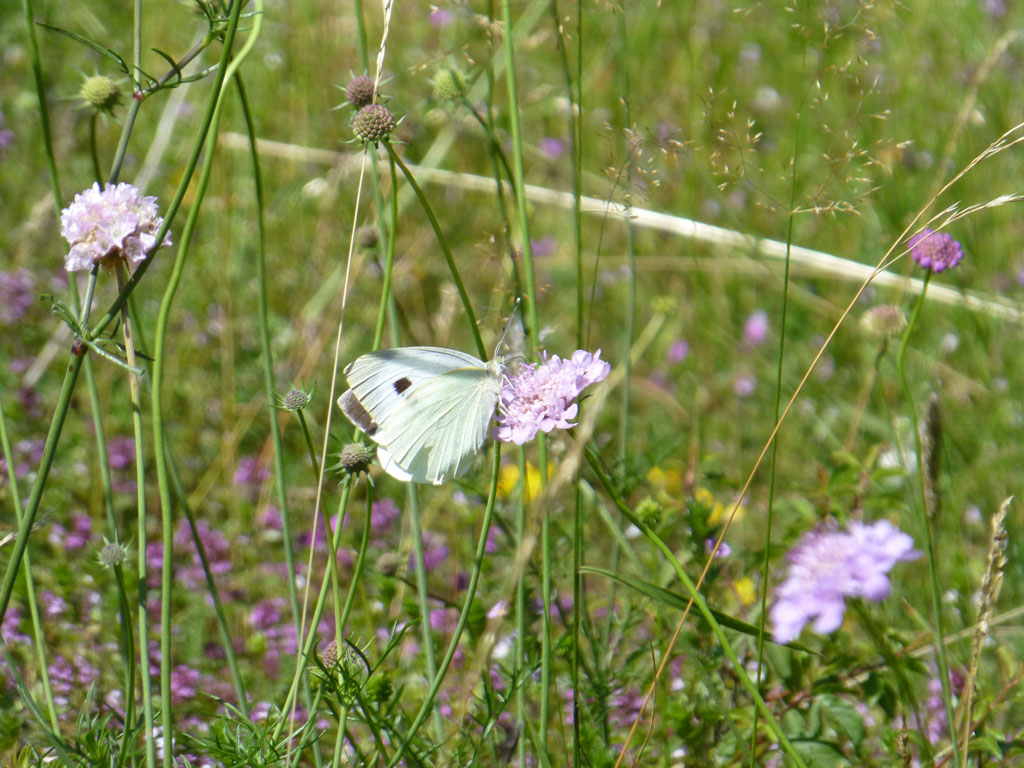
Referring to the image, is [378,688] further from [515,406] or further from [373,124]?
[373,124]

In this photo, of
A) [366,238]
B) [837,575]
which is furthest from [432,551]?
[837,575]

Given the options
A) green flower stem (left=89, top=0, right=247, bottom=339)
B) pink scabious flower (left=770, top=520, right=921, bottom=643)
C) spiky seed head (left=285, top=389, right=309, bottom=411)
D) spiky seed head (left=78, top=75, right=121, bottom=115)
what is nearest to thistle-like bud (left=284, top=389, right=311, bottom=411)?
spiky seed head (left=285, top=389, right=309, bottom=411)

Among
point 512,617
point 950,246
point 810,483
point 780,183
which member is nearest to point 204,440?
point 512,617

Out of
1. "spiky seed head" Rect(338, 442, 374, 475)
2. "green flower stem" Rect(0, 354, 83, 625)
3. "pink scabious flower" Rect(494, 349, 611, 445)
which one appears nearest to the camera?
"green flower stem" Rect(0, 354, 83, 625)

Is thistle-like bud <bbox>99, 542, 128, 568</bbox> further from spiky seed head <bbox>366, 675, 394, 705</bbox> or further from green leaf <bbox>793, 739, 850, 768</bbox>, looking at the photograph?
green leaf <bbox>793, 739, 850, 768</bbox>

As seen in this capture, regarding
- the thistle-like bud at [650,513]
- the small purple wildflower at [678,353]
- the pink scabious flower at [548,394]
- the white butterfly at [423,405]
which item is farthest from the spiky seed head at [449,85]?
the small purple wildflower at [678,353]

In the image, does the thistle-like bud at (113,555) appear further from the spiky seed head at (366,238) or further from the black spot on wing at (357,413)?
the spiky seed head at (366,238)
